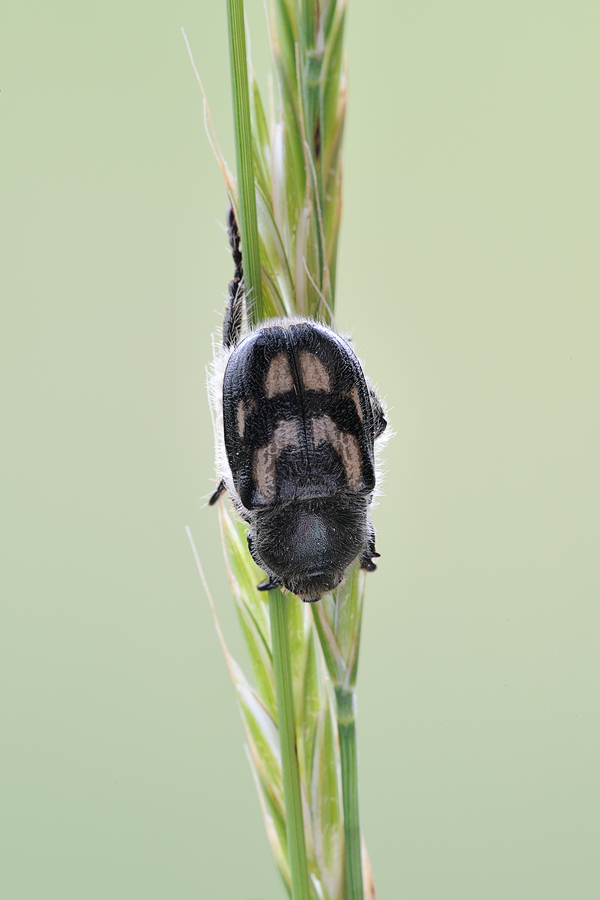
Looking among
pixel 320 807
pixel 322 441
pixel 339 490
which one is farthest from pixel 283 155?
pixel 320 807

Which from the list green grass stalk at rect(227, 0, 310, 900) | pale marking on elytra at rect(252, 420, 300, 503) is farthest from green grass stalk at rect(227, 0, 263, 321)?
pale marking on elytra at rect(252, 420, 300, 503)

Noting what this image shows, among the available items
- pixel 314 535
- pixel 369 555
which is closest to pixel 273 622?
pixel 314 535

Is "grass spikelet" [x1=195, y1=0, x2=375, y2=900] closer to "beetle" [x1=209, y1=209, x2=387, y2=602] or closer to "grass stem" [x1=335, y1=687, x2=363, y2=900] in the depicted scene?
"grass stem" [x1=335, y1=687, x2=363, y2=900]

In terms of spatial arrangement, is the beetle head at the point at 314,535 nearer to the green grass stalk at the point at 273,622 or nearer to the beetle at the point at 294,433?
the beetle at the point at 294,433

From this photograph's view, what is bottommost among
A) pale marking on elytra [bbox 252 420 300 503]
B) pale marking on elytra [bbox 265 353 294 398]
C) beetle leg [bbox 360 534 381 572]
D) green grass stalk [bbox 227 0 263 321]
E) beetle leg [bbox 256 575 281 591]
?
beetle leg [bbox 256 575 281 591]

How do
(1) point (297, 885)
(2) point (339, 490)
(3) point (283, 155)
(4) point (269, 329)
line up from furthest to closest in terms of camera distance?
(2) point (339, 490) < (4) point (269, 329) < (3) point (283, 155) < (1) point (297, 885)

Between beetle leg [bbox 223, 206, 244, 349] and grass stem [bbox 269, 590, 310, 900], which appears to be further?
beetle leg [bbox 223, 206, 244, 349]

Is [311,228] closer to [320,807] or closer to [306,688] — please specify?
[306,688]
